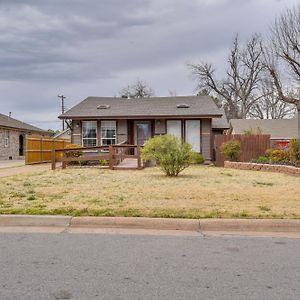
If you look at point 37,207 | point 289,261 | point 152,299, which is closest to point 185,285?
point 152,299

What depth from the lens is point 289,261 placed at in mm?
5105

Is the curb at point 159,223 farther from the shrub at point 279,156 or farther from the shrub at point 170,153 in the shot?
the shrub at point 279,156

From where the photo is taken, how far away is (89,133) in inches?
1015

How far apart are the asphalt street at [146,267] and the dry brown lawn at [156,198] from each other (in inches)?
45.4

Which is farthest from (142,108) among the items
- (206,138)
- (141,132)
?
(206,138)

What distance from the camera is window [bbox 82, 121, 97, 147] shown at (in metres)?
25.7

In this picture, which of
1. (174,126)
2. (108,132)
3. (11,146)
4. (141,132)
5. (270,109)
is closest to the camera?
(174,126)

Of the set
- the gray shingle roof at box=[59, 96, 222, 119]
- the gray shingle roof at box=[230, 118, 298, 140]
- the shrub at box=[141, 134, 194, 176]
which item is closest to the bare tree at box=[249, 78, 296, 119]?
the gray shingle roof at box=[230, 118, 298, 140]

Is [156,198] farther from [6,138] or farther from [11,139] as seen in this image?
[11,139]

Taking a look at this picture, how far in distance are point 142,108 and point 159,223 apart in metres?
19.7

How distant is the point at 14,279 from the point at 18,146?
119 ft

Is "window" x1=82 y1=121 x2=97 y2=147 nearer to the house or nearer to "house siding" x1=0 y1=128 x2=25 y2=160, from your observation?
the house

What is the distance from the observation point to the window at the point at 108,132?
25.7m

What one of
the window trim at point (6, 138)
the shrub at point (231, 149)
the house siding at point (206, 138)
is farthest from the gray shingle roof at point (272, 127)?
the window trim at point (6, 138)
